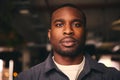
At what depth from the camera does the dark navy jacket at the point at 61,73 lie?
1747 mm

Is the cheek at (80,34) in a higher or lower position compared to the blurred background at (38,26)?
higher

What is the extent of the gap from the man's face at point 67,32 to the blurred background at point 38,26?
0.36m

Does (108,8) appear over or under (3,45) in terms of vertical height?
over

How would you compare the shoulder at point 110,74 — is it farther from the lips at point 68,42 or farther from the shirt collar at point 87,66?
the lips at point 68,42

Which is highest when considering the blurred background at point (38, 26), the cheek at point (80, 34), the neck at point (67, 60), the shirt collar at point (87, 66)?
the cheek at point (80, 34)

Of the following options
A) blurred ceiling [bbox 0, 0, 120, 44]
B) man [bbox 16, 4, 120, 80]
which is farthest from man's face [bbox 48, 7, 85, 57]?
blurred ceiling [bbox 0, 0, 120, 44]

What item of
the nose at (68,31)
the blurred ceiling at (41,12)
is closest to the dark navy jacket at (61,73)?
the nose at (68,31)

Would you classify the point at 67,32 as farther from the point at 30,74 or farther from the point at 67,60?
the point at 30,74

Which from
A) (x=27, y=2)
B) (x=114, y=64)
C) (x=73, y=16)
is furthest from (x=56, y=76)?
(x=27, y=2)

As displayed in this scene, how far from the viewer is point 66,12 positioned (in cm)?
181

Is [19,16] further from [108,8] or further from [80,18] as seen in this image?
[80,18]

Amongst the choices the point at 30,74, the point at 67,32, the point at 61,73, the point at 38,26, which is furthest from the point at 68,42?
the point at 38,26

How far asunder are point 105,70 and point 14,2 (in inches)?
71.8

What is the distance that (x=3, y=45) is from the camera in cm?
619
